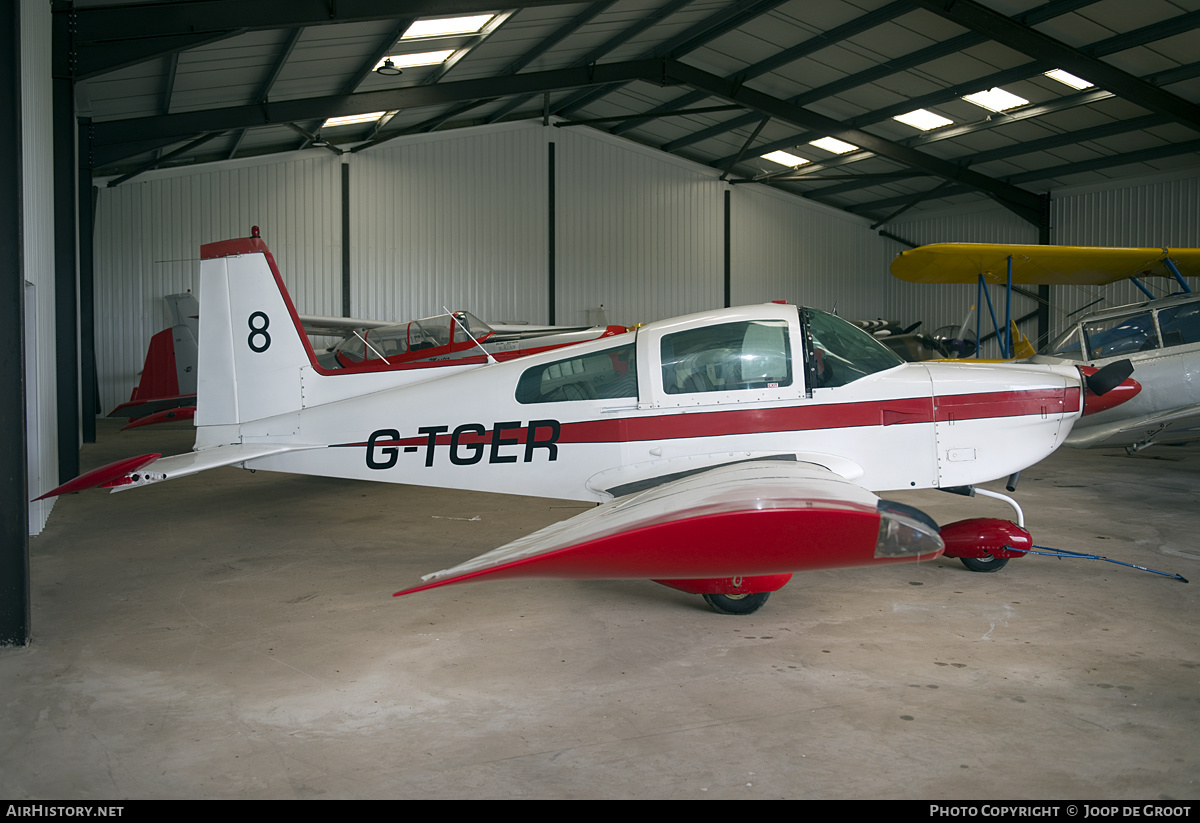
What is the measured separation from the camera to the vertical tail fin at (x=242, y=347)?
5.67m

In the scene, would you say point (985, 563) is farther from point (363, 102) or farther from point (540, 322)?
point (540, 322)

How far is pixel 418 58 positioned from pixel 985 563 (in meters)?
14.0

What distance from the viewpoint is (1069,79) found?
15633 millimetres

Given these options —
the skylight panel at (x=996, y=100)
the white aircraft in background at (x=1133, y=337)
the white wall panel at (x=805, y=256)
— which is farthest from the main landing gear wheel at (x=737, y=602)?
the white wall panel at (x=805, y=256)

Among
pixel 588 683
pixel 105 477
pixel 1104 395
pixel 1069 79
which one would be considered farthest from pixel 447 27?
pixel 588 683

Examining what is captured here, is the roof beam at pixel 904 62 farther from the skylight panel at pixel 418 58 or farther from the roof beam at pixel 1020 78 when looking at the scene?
the skylight panel at pixel 418 58

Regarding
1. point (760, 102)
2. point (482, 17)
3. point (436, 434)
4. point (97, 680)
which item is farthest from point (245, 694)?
point (760, 102)

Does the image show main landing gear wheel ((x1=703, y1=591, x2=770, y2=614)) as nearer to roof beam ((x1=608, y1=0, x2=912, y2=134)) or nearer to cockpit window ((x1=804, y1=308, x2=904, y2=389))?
cockpit window ((x1=804, y1=308, x2=904, y2=389))

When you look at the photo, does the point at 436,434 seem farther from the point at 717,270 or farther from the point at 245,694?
the point at 717,270

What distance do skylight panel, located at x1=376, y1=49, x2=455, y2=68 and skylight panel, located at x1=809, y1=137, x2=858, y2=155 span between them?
10894 mm

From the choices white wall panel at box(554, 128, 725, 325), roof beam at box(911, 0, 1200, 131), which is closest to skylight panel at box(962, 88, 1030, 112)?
roof beam at box(911, 0, 1200, 131)

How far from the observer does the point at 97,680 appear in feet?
12.6

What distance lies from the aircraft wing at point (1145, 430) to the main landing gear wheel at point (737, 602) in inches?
187

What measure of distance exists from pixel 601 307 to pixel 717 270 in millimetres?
4781
